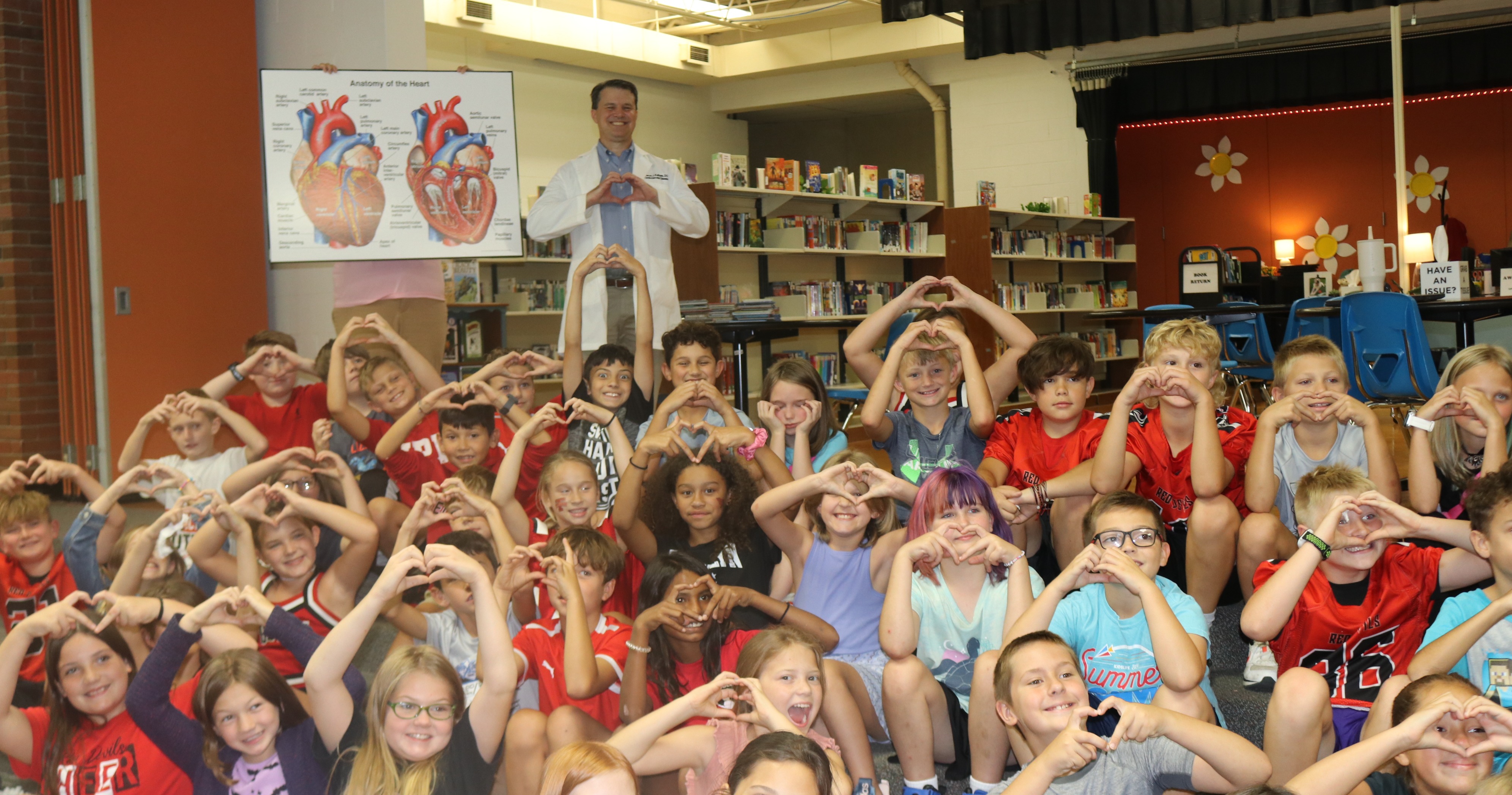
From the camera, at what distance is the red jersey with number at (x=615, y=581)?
2.52 meters

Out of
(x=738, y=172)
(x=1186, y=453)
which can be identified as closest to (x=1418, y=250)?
(x=738, y=172)

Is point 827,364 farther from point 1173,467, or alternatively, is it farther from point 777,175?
point 1173,467

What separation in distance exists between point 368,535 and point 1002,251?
7430 millimetres

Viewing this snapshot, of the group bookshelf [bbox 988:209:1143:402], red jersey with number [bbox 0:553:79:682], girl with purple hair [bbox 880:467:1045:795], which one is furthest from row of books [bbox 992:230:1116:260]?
red jersey with number [bbox 0:553:79:682]

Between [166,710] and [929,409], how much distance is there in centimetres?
203

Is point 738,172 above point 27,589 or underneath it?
above

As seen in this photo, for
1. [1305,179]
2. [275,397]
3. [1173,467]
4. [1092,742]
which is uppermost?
[1305,179]

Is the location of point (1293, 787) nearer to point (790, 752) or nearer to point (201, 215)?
point (790, 752)

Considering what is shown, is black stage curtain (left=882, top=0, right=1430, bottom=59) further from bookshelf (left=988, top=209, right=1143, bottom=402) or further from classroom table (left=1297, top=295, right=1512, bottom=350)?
bookshelf (left=988, top=209, right=1143, bottom=402)

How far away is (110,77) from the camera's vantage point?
5078mm

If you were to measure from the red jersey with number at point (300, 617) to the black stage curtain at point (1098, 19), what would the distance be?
→ 16.0ft

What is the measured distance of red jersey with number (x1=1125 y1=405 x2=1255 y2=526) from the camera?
3.04m

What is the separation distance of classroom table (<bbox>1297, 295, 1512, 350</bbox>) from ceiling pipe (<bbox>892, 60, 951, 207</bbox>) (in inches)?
243

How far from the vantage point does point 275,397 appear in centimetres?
365
